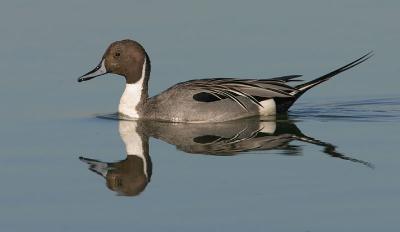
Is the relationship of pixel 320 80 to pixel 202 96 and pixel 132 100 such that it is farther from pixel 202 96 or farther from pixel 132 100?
pixel 132 100

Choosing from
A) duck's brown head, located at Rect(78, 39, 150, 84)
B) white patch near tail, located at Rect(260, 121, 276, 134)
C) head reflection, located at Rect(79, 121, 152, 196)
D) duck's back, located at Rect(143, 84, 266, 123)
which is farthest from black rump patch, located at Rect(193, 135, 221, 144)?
duck's brown head, located at Rect(78, 39, 150, 84)

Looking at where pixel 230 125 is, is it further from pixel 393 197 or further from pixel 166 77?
pixel 393 197

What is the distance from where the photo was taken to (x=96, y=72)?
1320 centimetres

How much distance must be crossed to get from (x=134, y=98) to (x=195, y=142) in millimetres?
1972

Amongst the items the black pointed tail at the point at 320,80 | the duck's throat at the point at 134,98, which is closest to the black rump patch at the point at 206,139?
the duck's throat at the point at 134,98

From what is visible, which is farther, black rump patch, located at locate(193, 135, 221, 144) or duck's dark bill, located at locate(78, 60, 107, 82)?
duck's dark bill, located at locate(78, 60, 107, 82)

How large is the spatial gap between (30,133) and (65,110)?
1074mm

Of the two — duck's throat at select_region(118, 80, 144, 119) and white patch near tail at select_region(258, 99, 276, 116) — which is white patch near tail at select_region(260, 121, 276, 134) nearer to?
white patch near tail at select_region(258, 99, 276, 116)

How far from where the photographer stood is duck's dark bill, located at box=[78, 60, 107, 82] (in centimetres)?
1305

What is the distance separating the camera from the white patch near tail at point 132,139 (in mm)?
10699

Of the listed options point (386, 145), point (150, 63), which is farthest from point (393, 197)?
point (150, 63)

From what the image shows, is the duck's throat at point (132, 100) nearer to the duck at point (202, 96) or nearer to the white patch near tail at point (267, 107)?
the duck at point (202, 96)

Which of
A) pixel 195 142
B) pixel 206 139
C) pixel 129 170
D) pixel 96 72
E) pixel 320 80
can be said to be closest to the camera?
pixel 129 170

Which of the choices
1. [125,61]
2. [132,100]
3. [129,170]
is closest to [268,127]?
[132,100]
